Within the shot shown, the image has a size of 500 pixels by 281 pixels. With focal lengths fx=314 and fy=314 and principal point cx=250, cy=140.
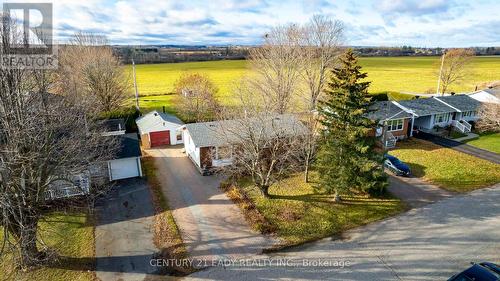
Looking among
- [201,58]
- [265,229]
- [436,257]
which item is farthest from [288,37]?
[201,58]

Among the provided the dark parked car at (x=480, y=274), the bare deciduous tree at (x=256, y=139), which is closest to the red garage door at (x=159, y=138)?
the bare deciduous tree at (x=256, y=139)

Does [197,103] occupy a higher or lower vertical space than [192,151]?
higher

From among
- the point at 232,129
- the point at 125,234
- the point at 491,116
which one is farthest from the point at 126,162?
the point at 491,116

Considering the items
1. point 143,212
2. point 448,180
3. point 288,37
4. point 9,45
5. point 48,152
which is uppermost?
point 288,37

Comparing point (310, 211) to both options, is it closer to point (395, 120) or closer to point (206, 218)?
point (206, 218)

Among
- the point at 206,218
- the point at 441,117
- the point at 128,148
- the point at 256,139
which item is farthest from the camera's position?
the point at 441,117

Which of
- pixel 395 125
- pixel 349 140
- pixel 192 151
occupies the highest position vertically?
pixel 349 140

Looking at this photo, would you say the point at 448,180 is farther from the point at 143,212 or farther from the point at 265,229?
the point at 143,212

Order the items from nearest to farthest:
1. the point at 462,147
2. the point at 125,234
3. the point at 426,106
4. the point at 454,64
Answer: the point at 125,234 → the point at 462,147 → the point at 426,106 → the point at 454,64
